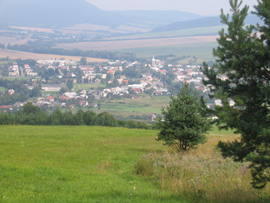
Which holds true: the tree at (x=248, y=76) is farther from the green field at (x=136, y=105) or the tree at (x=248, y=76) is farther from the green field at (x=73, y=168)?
the green field at (x=136, y=105)

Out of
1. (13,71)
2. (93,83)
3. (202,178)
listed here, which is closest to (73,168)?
(202,178)

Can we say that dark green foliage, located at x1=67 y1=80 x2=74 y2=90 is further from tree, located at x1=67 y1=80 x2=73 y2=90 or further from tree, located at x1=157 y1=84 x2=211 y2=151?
tree, located at x1=157 y1=84 x2=211 y2=151

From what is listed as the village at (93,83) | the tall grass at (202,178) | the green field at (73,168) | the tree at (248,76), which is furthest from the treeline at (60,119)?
the village at (93,83)

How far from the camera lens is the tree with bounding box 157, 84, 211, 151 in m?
19.5

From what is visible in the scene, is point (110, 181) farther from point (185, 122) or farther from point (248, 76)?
point (185, 122)

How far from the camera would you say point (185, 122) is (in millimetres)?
19891

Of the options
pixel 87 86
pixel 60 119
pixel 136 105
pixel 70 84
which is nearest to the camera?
pixel 60 119

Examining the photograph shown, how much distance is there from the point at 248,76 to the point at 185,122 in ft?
35.3

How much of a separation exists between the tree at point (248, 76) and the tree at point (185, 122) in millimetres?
9795

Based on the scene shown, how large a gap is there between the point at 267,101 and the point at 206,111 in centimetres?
156

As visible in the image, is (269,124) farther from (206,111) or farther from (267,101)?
(206,111)

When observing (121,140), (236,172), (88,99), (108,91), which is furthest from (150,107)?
(236,172)

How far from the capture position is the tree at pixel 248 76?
862 cm

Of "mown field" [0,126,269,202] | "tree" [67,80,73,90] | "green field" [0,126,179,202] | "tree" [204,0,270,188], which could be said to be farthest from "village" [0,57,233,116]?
"tree" [204,0,270,188]
